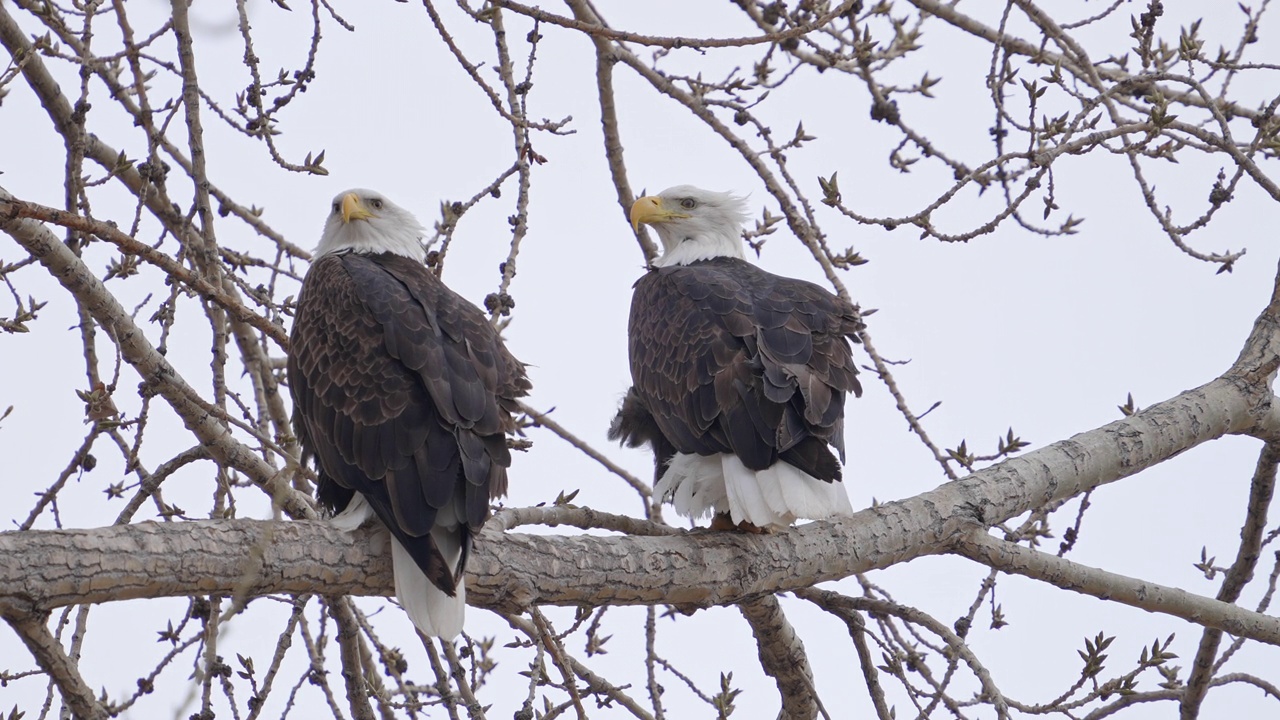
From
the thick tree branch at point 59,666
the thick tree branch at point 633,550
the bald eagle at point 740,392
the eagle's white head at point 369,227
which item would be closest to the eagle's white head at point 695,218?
the bald eagle at point 740,392

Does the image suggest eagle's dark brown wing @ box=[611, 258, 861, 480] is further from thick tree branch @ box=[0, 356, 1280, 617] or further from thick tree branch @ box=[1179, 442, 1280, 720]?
thick tree branch @ box=[1179, 442, 1280, 720]

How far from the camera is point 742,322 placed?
4.56 meters

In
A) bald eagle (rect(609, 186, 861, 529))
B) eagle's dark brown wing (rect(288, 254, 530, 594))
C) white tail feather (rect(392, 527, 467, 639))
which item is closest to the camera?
white tail feather (rect(392, 527, 467, 639))

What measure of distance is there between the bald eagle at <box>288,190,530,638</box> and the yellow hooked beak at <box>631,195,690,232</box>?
138 centimetres

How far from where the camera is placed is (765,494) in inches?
161

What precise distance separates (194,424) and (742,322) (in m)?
1.79

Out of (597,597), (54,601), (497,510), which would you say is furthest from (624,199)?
(54,601)

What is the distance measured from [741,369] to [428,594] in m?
1.32

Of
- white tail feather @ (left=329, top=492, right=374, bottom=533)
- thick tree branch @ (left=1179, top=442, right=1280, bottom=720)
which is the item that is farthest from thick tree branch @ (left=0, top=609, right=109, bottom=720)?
thick tree branch @ (left=1179, top=442, right=1280, bottom=720)

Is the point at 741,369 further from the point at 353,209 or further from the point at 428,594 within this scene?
the point at 353,209

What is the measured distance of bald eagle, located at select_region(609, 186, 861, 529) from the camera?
4.12m

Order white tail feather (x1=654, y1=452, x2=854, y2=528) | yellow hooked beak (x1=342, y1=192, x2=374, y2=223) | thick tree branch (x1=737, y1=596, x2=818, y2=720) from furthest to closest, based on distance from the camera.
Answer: yellow hooked beak (x1=342, y1=192, x2=374, y2=223) < thick tree branch (x1=737, y1=596, x2=818, y2=720) < white tail feather (x1=654, y1=452, x2=854, y2=528)

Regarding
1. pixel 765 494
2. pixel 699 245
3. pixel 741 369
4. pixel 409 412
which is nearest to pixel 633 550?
pixel 765 494

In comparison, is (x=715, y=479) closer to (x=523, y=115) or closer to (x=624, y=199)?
(x=523, y=115)
